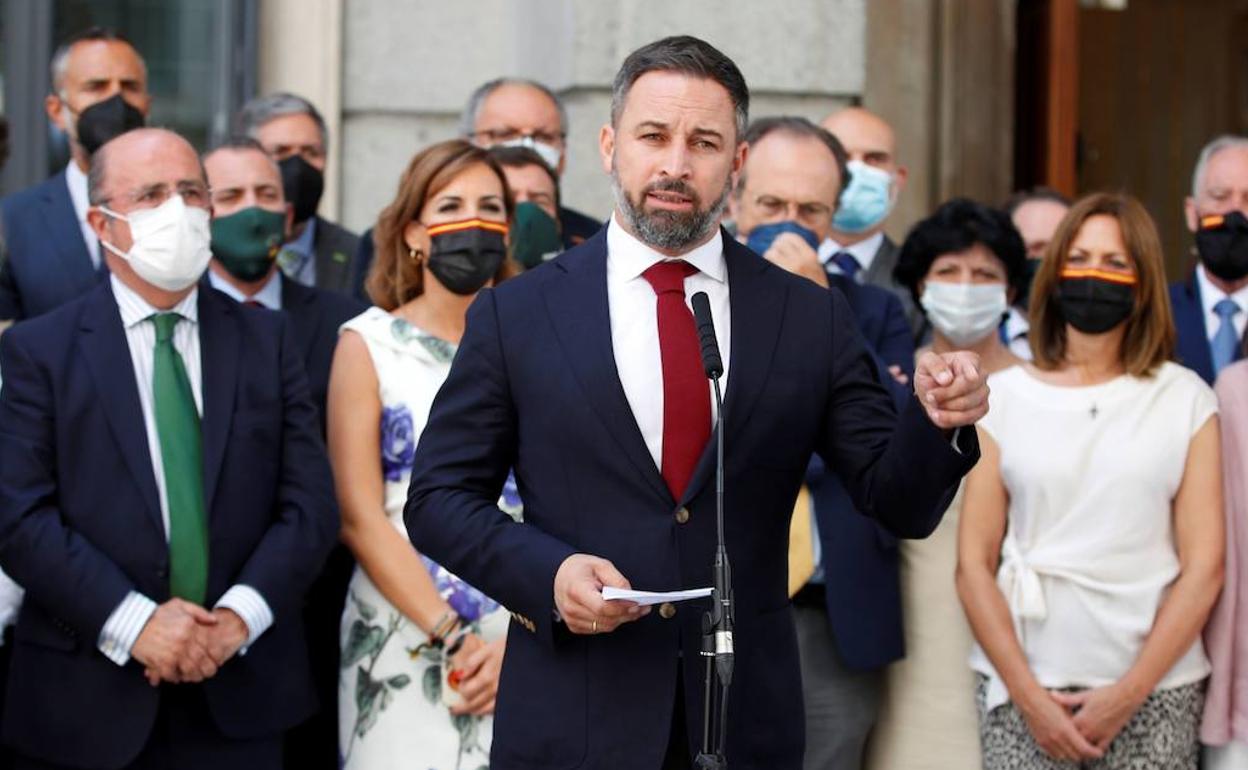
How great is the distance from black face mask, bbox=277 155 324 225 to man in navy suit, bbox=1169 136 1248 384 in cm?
283

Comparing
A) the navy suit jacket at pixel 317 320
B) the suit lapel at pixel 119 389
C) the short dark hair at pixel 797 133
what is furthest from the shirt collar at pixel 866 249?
the suit lapel at pixel 119 389

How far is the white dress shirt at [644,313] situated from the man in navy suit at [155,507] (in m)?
1.58

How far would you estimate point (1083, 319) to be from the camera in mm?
5566

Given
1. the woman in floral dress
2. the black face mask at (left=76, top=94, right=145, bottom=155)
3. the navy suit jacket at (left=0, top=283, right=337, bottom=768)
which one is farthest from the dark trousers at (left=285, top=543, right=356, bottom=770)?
the black face mask at (left=76, top=94, right=145, bottom=155)

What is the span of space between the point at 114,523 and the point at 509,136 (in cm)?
251

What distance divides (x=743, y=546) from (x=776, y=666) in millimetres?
240

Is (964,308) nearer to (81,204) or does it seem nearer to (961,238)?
(961,238)

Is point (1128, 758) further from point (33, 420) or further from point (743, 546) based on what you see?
point (33, 420)

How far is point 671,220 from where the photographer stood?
3732 mm

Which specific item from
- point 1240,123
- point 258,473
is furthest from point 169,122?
point 1240,123

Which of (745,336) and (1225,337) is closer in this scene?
(745,336)

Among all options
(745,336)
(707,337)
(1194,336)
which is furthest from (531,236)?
(707,337)

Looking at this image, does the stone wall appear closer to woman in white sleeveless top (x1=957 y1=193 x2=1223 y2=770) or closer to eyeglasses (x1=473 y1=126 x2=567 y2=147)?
eyeglasses (x1=473 y1=126 x2=567 y2=147)

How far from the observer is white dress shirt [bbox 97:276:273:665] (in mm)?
4797
